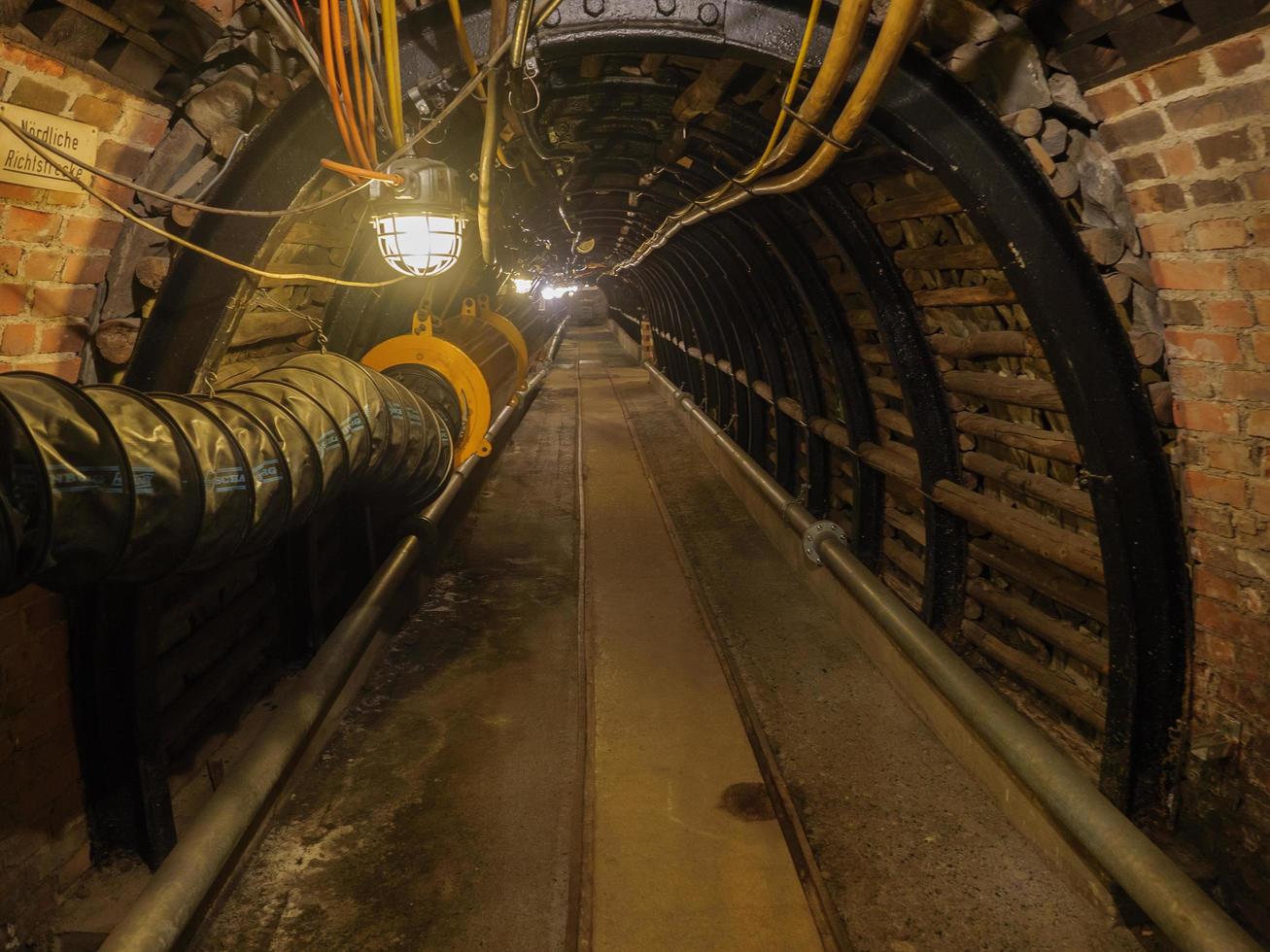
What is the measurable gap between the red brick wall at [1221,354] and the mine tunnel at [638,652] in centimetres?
1

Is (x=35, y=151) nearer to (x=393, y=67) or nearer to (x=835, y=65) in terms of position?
(x=393, y=67)

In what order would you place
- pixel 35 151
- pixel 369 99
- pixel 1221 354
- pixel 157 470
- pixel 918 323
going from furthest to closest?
pixel 918 323, pixel 369 99, pixel 1221 354, pixel 35 151, pixel 157 470

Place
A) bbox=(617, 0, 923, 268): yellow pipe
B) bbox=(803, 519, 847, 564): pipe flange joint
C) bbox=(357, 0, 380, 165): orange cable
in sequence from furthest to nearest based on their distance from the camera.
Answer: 1. bbox=(803, 519, 847, 564): pipe flange joint
2. bbox=(357, 0, 380, 165): orange cable
3. bbox=(617, 0, 923, 268): yellow pipe

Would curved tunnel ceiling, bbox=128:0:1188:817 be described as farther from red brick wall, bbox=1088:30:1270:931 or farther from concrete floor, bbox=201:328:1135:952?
concrete floor, bbox=201:328:1135:952

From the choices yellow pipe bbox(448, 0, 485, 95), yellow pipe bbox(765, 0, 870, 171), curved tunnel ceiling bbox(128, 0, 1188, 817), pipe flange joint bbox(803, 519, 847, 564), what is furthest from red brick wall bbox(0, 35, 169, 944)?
pipe flange joint bbox(803, 519, 847, 564)

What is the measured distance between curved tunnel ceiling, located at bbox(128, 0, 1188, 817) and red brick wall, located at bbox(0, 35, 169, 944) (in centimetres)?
36

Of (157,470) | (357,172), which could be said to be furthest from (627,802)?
(357,172)

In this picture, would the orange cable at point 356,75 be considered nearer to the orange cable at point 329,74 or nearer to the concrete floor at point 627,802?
the orange cable at point 329,74

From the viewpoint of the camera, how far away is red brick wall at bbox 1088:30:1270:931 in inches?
90.9

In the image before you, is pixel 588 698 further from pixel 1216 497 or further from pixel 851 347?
pixel 1216 497

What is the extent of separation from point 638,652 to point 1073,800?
305cm

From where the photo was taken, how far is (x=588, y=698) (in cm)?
481


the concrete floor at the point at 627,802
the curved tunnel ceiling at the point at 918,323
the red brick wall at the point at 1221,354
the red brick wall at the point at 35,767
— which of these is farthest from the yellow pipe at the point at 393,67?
the concrete floor at the point at 627,802

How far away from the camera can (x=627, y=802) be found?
3.84m
